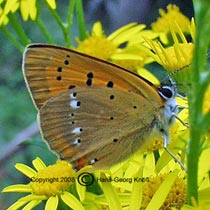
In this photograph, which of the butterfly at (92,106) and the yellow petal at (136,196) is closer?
the yellow petal at (136,196)

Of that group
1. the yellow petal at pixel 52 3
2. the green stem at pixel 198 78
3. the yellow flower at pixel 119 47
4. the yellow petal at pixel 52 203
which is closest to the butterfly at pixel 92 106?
the yellow petal at pixel 52 203

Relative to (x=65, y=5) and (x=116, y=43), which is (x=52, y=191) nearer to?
(x=116, y=43)

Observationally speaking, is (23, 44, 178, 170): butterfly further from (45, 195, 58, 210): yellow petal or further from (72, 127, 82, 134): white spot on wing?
(45, 195, 58, 210): yellow petal

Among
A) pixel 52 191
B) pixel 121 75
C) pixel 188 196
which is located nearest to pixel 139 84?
pixel 121 75

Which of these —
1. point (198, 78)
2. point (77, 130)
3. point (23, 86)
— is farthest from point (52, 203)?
point (23, 86)

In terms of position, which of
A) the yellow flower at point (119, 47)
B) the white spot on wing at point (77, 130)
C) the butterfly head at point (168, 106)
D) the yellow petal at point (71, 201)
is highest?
the yellow flower at point (119, 47)

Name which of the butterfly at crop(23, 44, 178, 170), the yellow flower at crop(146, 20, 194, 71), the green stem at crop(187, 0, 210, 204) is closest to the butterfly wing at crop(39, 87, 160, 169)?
the butterfly at crop(23, 44, 178, 170)

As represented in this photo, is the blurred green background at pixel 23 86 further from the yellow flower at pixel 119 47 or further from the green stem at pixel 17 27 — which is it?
the green stem at pixel 17 27
